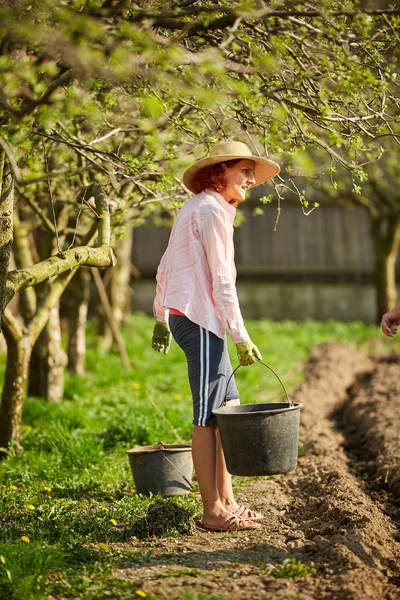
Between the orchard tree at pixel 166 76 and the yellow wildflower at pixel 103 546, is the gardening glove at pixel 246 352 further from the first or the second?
the yellow wildflower at pixel 103 546

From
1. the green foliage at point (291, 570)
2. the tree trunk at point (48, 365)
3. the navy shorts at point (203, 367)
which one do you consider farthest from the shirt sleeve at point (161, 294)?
the tree trunk at point (48, 365)

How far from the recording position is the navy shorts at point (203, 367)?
4227mm

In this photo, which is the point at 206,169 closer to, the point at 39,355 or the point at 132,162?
the point at 132,162

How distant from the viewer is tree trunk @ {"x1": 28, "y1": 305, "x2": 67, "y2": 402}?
7.23 meters

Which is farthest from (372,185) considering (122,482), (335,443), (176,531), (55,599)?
(55,599)

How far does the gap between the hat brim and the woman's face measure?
54 millimetres

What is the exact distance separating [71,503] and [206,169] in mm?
2125

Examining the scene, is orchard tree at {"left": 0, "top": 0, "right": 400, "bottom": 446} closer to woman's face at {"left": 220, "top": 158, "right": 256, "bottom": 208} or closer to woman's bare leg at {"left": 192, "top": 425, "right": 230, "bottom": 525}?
woman's face at {"left": 220, "top": 158, "right": 256, "bottom": 208}

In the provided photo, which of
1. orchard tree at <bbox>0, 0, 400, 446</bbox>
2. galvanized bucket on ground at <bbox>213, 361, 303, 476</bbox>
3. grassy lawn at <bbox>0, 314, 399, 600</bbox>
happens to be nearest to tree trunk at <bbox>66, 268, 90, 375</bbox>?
grassy lawn at <bbox>0, 314, 399, 600</bbox>

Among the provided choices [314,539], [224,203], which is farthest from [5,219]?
[314,539]

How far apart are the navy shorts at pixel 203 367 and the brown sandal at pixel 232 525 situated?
529 millimetres

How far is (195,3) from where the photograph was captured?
159 inches

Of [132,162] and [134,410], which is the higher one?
[132,162]

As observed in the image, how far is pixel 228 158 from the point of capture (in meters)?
4.26
